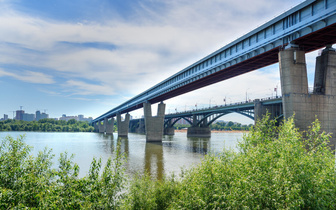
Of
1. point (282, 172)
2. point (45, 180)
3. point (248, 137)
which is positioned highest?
point (248, 137)

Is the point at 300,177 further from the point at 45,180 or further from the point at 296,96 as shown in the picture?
the point at 296,96

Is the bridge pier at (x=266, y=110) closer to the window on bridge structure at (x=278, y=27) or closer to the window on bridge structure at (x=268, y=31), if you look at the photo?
the window on bridge structure at (x=268, y=31)

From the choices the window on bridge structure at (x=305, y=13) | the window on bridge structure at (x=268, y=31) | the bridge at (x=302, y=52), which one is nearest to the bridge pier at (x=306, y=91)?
the bridge at (x=302, y=52)

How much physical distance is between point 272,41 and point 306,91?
7785 mm

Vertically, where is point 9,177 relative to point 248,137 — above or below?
below

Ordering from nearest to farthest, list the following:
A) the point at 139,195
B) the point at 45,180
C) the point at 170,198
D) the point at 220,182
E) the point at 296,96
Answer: the point at 220,182, the point at 45,180, the point at 139,195, the point at 170,198, the point at 296,96

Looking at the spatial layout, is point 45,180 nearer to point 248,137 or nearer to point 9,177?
point 9,177

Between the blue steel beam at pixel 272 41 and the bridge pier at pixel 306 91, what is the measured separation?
2054mm

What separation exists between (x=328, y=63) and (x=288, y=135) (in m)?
22.0

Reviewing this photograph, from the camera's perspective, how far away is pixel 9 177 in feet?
40.9

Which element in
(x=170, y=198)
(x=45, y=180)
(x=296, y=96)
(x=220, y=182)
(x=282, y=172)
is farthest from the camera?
(x=296, y=96)

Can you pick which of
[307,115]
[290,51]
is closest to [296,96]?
[307,115]

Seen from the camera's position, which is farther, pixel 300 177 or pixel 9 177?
pixel 9 177

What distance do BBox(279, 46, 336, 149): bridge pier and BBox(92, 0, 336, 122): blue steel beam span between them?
2.05 metres
